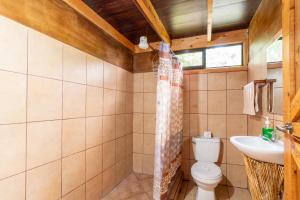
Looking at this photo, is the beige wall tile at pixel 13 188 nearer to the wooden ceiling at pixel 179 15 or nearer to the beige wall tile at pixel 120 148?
the beige wall tile at pixel 120 148

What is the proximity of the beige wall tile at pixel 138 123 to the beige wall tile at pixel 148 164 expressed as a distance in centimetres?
47

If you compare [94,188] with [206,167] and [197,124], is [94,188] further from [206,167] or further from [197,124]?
[197,124]

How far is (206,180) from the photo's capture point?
189cm

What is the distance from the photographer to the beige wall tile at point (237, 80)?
2.45 m

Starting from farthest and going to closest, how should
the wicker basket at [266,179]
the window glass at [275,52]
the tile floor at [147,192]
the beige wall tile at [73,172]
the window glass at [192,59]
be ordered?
the window glass at [192,59] → the tile floor at [147,192] → the beige wall tile at [73,172] → the window glass at [275,52] → the wicker basket at [266,179]

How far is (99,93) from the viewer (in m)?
2.10

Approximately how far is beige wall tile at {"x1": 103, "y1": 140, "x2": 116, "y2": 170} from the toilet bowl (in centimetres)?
112

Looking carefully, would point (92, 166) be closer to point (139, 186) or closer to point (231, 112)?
point (139, 186)

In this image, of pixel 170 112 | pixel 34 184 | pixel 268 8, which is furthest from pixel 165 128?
pixel 268 8

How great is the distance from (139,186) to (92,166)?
0.84 m

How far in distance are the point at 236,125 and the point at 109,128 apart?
73.1 inches

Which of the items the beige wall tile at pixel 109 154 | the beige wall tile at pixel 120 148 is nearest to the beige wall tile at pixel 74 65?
the beige wall tile at pixel 109 154

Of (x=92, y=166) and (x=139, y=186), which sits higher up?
(x=92, y=166)

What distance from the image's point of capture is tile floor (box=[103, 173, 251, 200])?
216 centimetres
